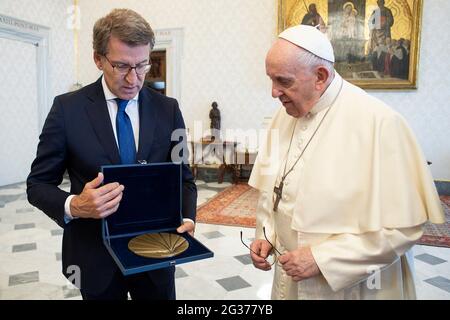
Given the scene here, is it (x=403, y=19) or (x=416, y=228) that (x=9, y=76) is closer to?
(x=403, y=19)

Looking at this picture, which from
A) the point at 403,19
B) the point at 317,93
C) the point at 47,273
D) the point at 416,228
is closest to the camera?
the point at 416,228

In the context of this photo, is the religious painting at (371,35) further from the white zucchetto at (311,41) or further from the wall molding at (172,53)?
the white zucchetto at (311,41)

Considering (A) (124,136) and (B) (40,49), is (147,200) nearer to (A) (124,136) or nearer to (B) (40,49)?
(A) (124,136)

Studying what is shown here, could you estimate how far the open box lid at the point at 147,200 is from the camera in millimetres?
1467

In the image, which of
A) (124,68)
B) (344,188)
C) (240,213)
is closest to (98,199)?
(124,68)

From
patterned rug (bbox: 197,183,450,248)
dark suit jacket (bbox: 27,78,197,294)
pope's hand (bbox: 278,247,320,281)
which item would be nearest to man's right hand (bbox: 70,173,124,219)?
dark suit jacket (bbox: 27,78,197,294)

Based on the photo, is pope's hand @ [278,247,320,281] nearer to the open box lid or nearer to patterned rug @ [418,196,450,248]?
the open box lid

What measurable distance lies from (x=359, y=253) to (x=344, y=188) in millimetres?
248

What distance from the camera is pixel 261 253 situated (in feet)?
5.74

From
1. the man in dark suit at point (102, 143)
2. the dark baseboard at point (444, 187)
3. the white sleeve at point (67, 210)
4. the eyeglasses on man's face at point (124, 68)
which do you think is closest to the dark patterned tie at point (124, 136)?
the man in dark suit at point (102, 143)

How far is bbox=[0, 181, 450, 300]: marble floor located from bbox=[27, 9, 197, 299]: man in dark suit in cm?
184

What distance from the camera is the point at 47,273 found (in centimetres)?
374

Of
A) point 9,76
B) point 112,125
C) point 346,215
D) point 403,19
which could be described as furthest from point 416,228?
point 9,76
